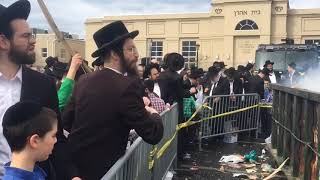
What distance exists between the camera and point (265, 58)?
19.7 m

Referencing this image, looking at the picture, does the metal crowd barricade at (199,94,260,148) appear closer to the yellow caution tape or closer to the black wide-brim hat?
the yellow caution tape

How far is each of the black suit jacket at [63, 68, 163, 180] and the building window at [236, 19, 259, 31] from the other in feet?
215

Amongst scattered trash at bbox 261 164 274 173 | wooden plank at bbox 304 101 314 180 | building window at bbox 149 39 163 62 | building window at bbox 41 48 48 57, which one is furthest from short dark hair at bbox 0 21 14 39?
building window at bbox 41 48 48 57

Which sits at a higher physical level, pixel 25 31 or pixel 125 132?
pixel 25 31

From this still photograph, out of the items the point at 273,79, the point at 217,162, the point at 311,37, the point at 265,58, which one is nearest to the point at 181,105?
the point at 217,162

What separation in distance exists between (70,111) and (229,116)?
26.2 feet

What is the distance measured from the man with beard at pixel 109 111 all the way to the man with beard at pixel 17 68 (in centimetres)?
43

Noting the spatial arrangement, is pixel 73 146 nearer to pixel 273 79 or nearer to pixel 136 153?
pixel 136 153

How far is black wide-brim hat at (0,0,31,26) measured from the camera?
101 inches

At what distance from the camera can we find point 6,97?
257cm

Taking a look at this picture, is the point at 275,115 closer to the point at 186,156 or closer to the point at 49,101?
the point at 186,156

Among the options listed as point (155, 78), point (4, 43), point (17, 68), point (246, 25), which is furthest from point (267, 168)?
point (246, 25)

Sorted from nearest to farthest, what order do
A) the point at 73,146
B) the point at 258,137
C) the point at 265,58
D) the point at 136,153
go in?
the point at 73,146 → the point at 136,153 → the point at 258,137 → the point at 265,58

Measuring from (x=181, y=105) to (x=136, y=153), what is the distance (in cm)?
454
